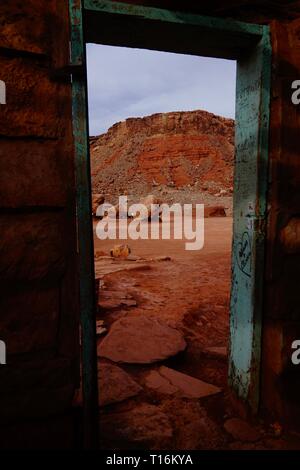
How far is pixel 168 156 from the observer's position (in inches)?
1734

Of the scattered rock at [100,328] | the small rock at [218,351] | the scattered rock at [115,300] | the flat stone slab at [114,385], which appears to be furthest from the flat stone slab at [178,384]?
the scattered rock at [115,300]

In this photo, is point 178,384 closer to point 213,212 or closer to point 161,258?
point 161,258

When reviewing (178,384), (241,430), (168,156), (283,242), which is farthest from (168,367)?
(168,156)

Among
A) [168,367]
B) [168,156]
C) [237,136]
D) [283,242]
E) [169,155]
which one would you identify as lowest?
[168,367]

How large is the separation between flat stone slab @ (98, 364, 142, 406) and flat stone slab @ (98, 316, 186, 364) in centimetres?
18

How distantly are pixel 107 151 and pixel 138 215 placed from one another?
38.6 meters

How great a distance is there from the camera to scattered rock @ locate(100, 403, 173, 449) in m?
1.92

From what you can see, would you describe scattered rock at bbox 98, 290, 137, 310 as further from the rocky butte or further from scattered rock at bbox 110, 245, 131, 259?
the rocky butte

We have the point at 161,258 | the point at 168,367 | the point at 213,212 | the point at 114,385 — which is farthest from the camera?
the point at 213,212

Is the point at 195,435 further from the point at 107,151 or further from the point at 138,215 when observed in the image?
the point at 107,151

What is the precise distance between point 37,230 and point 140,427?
1.43m

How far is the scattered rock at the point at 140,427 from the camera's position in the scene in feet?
6.30

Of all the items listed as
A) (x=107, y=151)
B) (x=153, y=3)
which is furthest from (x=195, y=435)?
(x=107, y=151)
